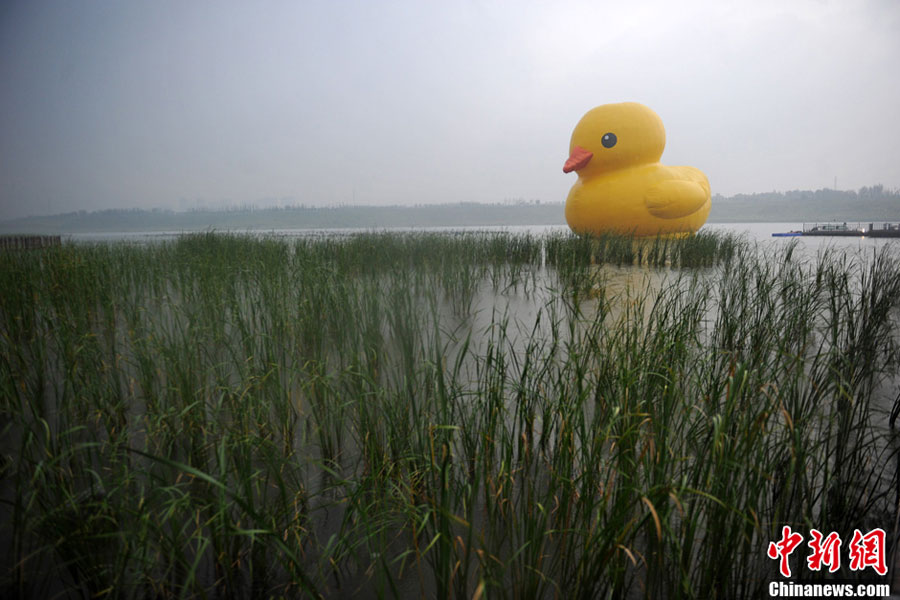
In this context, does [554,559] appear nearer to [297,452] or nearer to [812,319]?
[297,452]

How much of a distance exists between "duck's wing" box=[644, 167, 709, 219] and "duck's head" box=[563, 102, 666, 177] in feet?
1.99

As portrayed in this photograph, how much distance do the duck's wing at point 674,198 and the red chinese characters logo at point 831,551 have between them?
575cm

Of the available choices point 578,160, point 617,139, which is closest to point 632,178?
point 617,139

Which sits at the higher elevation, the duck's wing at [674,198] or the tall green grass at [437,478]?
the duck's wing at [674,198]

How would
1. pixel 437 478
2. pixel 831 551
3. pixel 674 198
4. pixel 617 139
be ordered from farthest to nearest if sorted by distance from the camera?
pixel 617 139, pixel 674 198, pixel 437 478, pixel 831 551

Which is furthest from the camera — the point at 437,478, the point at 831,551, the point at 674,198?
the point at 674,198

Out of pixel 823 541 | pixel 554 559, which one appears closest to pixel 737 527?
pixel 823 541

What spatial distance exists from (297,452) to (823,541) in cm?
131

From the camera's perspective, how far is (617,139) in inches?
237

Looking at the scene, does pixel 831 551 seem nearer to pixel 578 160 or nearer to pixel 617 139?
pixel 578 160

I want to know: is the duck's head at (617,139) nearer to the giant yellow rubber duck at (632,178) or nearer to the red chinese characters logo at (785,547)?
the giant yellow rubber duck at (632,178)

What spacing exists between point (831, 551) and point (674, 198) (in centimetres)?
583

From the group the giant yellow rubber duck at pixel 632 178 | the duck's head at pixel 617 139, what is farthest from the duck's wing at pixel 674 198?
the duck's head at pixel 617 139

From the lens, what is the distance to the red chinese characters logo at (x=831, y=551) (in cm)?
78
